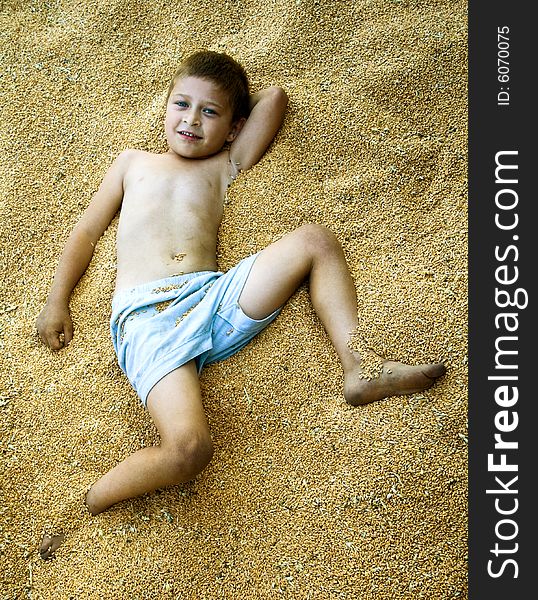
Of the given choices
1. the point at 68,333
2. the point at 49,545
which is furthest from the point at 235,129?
the point at 49,545

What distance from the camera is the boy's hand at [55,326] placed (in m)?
1.85

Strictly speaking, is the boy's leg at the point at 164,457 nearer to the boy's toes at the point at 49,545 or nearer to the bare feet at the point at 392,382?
the boy's toes at the point at 49,545

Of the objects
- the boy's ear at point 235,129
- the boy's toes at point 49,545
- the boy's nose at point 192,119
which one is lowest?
the boy's toes at point 49,545

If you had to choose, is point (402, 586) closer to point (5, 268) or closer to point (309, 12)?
point (5, 268)

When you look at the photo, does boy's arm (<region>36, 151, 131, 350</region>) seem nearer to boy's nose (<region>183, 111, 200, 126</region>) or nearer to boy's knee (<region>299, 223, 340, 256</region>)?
boy's nose (<region>183, 111, 200, 126</region>)

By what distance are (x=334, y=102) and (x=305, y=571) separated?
54.1 inches

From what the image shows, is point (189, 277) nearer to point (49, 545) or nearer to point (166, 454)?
point (166, 454)

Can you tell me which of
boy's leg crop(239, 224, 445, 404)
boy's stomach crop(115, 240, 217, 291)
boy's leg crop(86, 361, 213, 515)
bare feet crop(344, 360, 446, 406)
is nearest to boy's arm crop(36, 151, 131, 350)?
boy's stomach crop(115, 240, 217, 291)

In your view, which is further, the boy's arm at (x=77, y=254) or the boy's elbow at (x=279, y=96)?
the boy's elbow at (x=279, y=96)

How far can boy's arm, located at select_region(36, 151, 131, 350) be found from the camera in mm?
1864

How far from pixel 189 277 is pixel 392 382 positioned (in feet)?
2.00

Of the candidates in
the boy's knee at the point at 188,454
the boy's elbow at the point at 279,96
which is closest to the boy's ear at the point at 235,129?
the boy's elbow at the point at 279,96

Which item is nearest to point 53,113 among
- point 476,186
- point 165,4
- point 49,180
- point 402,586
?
point 49,180

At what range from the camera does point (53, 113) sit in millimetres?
2279
